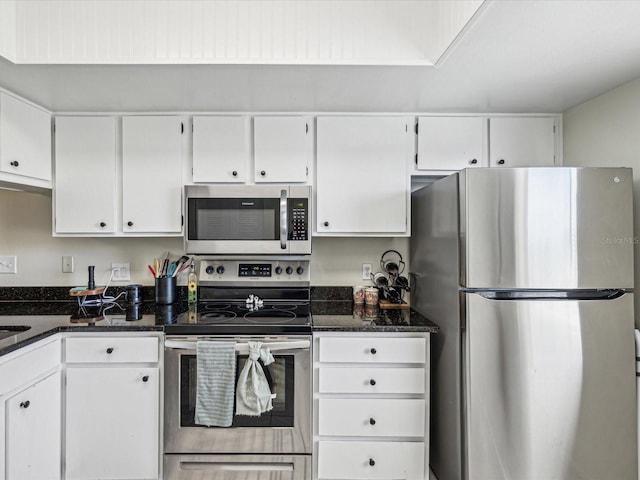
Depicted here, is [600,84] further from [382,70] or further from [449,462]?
[449,462]

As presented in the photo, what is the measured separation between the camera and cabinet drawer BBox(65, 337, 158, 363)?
1859mm

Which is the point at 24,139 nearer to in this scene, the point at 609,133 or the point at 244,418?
the point at 244,418

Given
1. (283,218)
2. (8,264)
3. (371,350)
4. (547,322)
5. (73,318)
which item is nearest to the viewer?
(547,322)

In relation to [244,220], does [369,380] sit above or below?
below

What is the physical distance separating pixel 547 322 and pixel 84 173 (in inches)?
101

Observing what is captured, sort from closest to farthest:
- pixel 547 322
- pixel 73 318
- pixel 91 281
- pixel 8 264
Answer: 1. pixel 547 322
2. pixel 73 318
3. pixel 91 281
4. pixel 8 264

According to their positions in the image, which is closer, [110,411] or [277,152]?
[110,411]

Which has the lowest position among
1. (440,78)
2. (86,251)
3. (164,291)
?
(164,291)

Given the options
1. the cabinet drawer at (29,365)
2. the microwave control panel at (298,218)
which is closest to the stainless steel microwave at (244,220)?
the microwave control panel at (298,218)

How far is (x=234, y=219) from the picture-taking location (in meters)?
2.21

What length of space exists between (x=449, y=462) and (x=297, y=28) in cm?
210

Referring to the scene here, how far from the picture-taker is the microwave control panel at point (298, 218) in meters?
2.21

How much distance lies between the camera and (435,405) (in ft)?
6.66

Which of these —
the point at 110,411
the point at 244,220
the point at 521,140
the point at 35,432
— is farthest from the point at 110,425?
the point at 521,140
